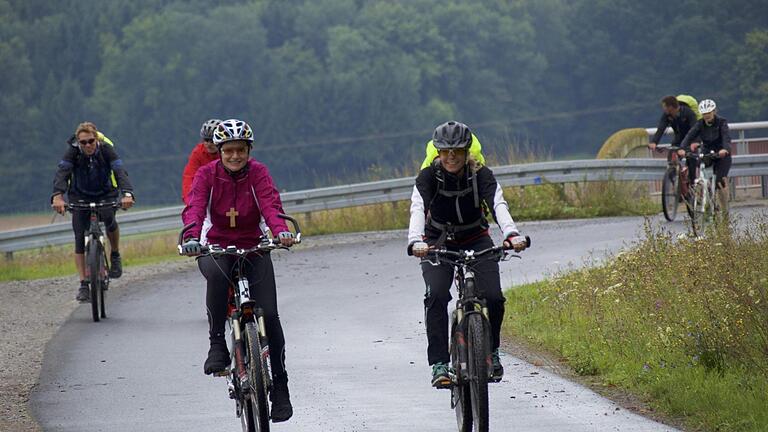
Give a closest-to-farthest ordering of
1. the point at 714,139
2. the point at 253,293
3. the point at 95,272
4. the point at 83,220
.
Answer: the point at 253,293 → the point at 95,272 → the point at 83,220 → the point at 714,139

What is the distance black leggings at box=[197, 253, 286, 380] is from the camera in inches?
324

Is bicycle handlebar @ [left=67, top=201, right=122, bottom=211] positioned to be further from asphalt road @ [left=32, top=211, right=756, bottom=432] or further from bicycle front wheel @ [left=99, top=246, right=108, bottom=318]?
asphalt road @ [left=32, top=211, right=756, bottom=432]

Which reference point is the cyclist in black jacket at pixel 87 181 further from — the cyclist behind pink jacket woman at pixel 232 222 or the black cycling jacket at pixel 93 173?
the cyclist behind pink jacket woman at pixel 232 222

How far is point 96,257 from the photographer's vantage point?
14523 millimetres

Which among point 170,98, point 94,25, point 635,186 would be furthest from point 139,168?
point 635,186

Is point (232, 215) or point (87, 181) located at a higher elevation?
point (232, 215)

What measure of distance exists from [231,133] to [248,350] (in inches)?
50.8

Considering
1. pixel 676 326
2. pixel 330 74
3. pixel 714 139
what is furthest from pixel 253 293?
pixel 330 74

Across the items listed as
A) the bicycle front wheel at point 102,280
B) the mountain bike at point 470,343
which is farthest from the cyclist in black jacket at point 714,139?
the mountain bike at point 470,343

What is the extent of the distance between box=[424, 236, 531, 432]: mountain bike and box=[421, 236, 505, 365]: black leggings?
0.06m

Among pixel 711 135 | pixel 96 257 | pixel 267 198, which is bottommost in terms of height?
pixel 96 257

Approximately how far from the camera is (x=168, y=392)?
33.8 feet

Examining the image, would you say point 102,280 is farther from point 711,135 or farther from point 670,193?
point 670,193

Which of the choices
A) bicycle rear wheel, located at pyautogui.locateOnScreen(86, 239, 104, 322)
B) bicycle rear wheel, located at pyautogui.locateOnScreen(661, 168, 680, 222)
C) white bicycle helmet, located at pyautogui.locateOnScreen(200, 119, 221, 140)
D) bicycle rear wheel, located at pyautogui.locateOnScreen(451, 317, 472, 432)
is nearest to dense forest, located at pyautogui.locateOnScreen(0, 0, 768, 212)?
bicycle rear wheel, located at pyautogui.locateOnScreen(661, 168, 680, 222)
